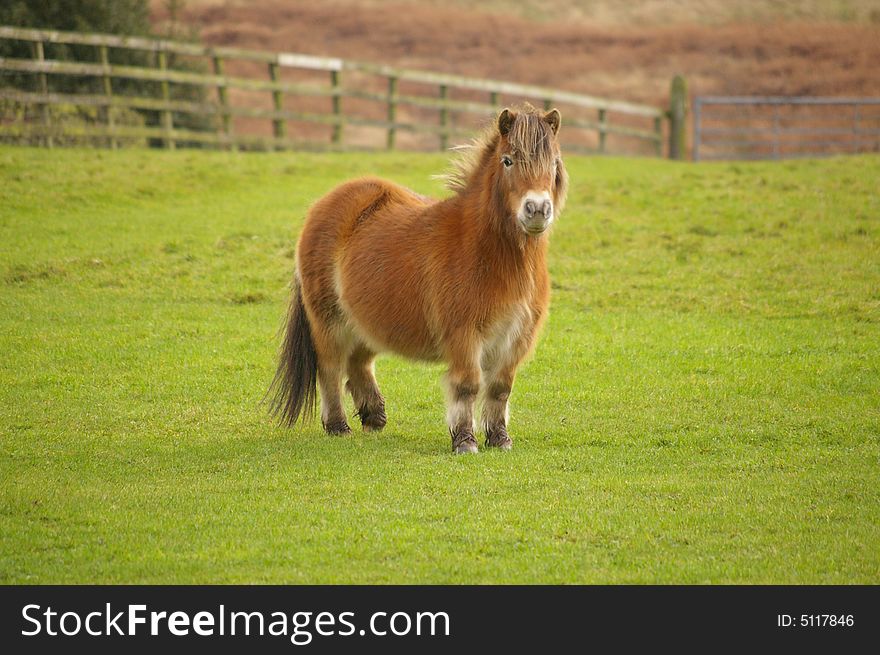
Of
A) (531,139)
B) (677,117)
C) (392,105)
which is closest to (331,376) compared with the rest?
(531,139)

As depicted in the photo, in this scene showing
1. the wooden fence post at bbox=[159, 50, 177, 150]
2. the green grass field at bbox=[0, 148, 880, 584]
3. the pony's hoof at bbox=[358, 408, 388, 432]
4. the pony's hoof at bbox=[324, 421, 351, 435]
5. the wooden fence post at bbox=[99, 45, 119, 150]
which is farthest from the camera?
the wooden fence post at bbox=[159, 50, 177, 150]

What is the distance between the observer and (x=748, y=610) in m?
5.18

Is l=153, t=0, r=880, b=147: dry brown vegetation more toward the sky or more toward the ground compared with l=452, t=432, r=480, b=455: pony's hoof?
more toward the sky

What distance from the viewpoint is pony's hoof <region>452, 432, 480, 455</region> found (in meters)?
7.92

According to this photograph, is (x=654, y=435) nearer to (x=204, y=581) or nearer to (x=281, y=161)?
(x=204, y=581)

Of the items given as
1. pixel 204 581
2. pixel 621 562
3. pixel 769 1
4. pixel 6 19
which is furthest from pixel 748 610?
pixel 769 1

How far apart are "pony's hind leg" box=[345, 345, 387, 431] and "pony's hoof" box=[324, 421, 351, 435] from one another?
0.68ft

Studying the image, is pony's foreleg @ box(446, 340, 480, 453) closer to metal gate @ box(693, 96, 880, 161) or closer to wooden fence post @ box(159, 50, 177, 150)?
wooden fence post @ box(159, 50, 177, 150)

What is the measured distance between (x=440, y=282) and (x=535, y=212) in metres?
1.04

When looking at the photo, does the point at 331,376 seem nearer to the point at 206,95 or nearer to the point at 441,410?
the point at 441,410

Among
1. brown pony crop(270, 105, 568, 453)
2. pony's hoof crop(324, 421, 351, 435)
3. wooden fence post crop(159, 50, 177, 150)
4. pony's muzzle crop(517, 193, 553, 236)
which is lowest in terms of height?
pony's hoof crop(324, 421, 351, 435)

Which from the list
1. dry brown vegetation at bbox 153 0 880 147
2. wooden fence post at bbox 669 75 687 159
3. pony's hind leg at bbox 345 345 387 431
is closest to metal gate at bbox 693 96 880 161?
dry brown vegetation at bbox 153 0 880 147

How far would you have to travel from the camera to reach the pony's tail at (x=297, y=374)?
349 inches

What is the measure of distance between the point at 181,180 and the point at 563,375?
10855mm
